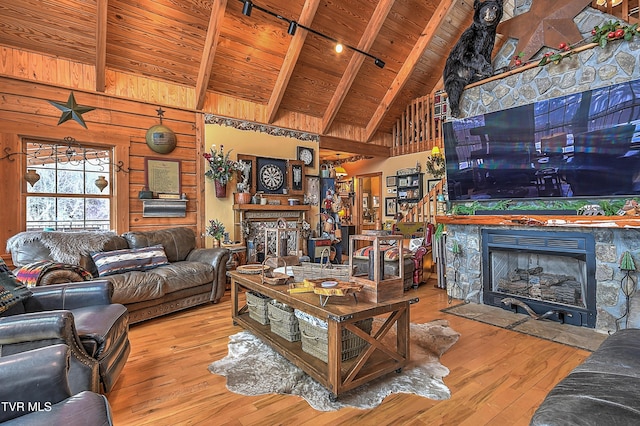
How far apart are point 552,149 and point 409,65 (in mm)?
3489

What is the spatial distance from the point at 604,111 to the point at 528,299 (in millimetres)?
2072

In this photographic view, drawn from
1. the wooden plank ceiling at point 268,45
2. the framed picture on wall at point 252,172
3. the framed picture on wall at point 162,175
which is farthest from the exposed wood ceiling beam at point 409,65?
the framed picture on wall at point 162,175

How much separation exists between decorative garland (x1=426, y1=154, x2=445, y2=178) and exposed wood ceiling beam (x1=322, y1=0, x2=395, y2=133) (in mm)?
2208

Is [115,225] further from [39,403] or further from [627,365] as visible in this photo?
[627,365]

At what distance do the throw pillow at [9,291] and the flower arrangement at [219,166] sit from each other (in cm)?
319

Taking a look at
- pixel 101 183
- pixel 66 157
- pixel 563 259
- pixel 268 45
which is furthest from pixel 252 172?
pixel 563 259

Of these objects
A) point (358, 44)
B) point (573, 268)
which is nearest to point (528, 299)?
point (573, 268)

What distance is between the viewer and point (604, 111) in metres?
3.07

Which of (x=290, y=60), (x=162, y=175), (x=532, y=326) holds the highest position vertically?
(x=290, y=60)

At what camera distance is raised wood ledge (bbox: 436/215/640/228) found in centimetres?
279

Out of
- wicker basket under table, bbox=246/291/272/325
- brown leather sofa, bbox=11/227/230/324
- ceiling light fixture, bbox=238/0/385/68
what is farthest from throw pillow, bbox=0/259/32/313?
ceiling light fixture, bbox=238/0/385/68

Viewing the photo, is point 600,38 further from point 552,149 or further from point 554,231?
point 554,231

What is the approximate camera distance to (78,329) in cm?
186

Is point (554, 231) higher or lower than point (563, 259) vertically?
higher
